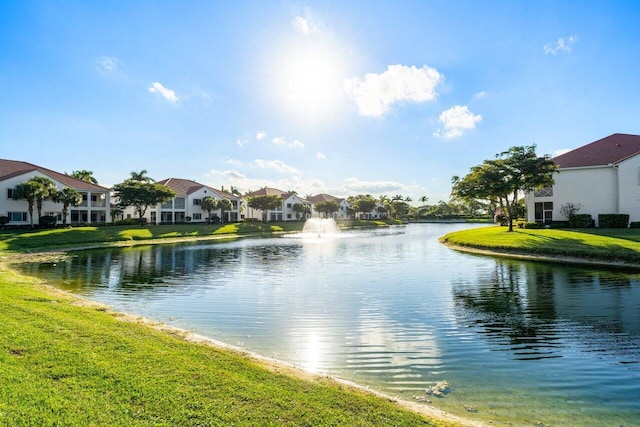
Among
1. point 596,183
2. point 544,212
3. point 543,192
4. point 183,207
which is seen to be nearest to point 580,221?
point 544,212

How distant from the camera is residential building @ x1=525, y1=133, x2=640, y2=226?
3500 cm

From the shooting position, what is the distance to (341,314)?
1146cm

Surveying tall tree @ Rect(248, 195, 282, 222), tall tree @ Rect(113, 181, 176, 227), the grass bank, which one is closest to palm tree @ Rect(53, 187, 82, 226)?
tall tree @ Rect(113, 181, 176, 227)

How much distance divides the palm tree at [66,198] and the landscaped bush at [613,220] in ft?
197

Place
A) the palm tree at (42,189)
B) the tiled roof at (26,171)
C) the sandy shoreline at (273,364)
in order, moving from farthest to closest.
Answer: the tiled roof at (26,171) < the palm tree at (42,189) < the sandy shoreline at (273,364)

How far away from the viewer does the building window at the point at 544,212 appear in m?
39.7

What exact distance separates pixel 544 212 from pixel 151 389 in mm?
44492

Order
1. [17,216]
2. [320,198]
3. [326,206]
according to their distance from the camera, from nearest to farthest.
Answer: [17,216] < [326,206] < [320,198]

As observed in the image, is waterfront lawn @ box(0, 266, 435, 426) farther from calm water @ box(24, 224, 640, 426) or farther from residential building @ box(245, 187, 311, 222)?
residential building @ box(245, 187, 311, 222)

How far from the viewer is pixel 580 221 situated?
36.1 m

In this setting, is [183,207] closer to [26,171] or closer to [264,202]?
[264,202]

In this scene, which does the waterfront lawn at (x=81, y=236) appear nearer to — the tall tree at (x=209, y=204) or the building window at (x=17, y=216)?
the building window at (x=17, y=216)

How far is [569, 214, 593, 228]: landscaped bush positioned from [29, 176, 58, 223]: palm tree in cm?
5777

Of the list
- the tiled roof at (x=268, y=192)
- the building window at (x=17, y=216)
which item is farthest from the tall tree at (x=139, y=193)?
the tiled roof at (x=268, y=192)
